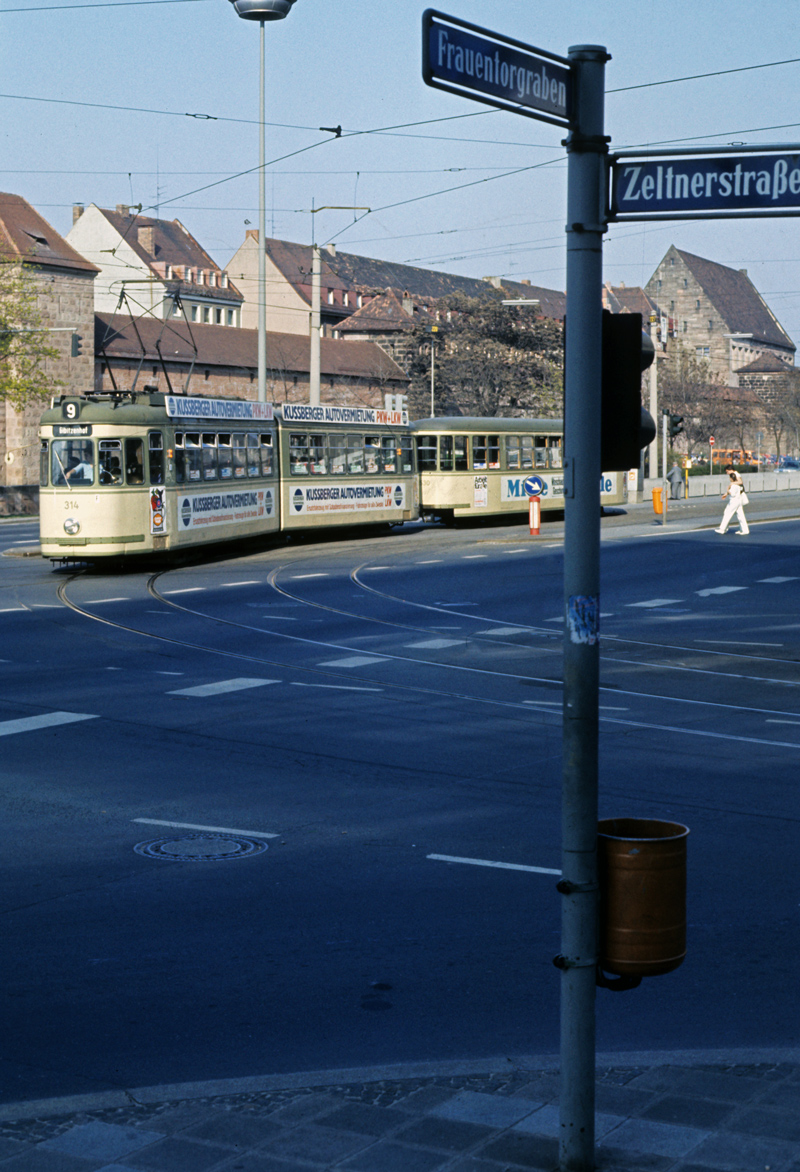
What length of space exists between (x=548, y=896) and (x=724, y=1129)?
10.0ft

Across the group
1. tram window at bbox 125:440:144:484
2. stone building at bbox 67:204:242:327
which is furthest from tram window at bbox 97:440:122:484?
stone building at bbox 67:204:242:327

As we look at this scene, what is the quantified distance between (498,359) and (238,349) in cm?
1508

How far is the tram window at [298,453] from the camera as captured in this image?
3512cm

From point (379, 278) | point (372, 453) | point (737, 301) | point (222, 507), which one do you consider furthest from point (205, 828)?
point (737, 301)

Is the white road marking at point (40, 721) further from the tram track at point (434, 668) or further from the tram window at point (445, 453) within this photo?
the tram window at point (445, 453)

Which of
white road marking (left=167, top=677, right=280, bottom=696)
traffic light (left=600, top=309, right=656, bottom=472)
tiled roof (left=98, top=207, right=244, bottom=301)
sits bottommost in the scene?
white road marking (left=167, top=677, right=280, bottom=696)

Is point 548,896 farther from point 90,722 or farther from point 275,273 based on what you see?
point 275,273

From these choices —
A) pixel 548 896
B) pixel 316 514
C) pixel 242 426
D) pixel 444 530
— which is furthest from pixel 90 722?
pixel 444 530

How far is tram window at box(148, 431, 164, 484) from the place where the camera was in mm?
27998

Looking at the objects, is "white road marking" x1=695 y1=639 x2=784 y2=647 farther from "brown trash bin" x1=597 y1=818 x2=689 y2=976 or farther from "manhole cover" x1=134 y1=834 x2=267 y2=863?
"brown trash bin" x1=597 y1=818 x2=689 y2=976

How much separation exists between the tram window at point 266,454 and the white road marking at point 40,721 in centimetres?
2105

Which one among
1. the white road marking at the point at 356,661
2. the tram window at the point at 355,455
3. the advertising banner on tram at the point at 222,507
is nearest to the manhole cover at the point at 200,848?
the white road marking at the point at 356,661

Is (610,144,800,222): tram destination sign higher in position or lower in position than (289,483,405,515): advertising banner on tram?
higher

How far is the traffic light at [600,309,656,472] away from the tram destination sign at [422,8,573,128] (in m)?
0.65
